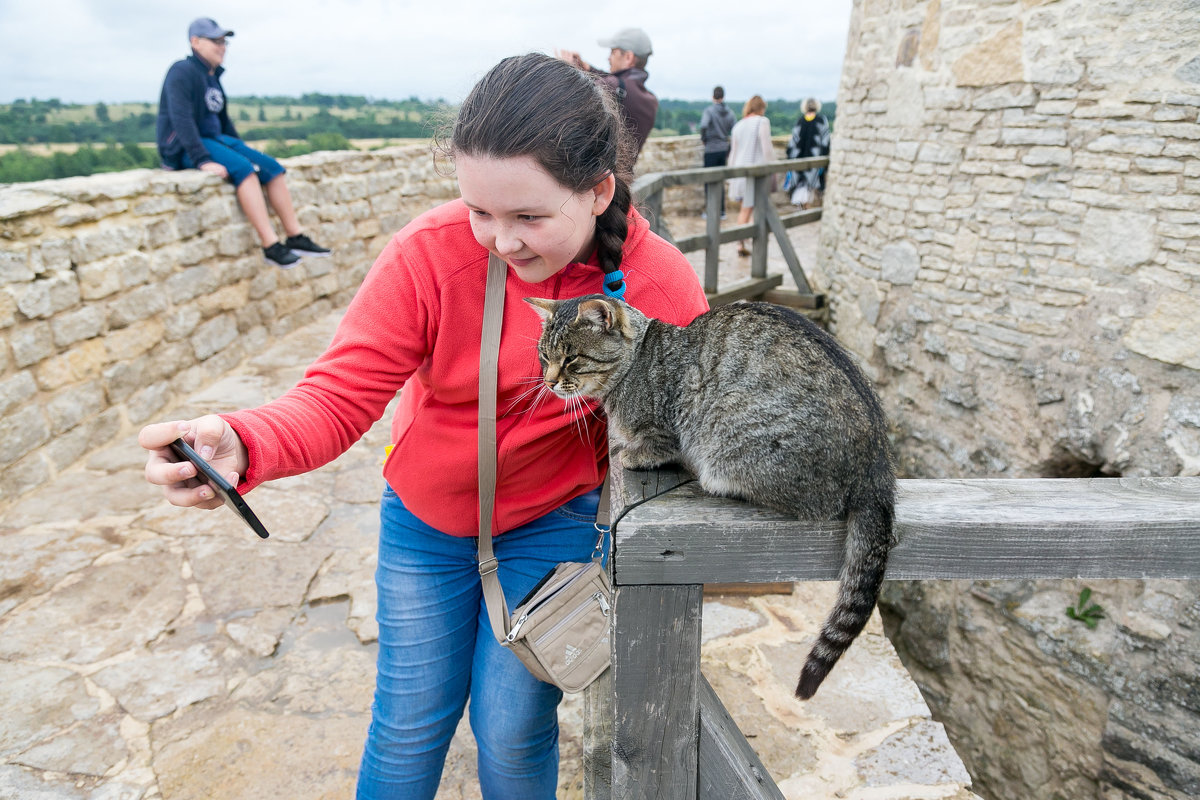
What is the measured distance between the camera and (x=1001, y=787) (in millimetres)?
4945

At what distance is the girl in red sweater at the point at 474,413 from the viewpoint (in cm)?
155

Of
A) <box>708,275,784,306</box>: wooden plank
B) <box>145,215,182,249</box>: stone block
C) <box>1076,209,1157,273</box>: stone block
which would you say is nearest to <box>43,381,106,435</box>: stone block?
<box>145,215,182,249</box>: stone block

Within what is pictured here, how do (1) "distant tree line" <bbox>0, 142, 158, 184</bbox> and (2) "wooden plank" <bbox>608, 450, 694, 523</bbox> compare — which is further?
(1) "distant tree line" <bbox>0, 142, 158, 184</bbox>

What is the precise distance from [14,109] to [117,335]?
3.45 m

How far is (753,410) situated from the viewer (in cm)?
164

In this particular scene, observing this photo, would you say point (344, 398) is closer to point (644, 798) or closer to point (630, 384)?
point (630, 384)

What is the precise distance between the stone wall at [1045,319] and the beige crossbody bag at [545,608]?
3885mm

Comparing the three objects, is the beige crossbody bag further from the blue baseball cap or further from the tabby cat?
the blue baseball cap

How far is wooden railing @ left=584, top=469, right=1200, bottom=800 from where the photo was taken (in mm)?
1276

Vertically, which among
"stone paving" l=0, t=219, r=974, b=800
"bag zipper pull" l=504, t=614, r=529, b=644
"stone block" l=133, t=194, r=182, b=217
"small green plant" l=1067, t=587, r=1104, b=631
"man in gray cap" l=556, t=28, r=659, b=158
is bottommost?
"small green plant" l=1067, t=587, r=1104, b=631

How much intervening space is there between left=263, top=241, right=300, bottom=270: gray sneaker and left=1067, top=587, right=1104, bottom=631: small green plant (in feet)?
20.5

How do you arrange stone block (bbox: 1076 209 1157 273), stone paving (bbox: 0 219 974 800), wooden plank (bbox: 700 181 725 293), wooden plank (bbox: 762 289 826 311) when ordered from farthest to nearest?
wooden plank (bbox: 762 289 826 311)
wooden plank (bbox: 700 181 725 293)
stone block (bbox: 1076 209 1157 273)
stone paving (bbox: 0 219 974 800)

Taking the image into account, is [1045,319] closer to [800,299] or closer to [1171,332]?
[1171,332]

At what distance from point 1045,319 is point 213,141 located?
20.0 ft
